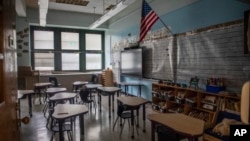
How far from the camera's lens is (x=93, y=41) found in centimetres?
1097

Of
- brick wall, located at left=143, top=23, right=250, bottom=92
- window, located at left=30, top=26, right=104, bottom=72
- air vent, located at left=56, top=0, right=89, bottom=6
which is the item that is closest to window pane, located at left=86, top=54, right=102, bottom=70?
window, located at left=30, top=26, right=104, bottom=72

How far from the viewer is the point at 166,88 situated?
568 cm

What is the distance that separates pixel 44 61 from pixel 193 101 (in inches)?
316

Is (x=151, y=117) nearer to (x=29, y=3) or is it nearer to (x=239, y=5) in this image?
(x=239, y=5)

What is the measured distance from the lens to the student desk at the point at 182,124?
221cm

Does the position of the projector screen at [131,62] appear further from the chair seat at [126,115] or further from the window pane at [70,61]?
the window pane at [70,61]

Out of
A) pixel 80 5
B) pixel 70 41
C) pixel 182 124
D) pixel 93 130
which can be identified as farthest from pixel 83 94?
pixel 70 41

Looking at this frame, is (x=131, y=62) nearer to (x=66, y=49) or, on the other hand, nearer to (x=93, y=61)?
(x=93, y=61)

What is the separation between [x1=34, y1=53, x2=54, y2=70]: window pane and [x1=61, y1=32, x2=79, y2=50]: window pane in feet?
2.90

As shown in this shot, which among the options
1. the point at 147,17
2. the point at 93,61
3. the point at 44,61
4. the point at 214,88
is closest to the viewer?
the point at 214,88

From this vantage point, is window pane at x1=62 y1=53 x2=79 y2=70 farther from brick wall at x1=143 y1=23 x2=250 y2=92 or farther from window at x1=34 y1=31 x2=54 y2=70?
brick wall at x1=143 y1=23 x2=250 y2=92

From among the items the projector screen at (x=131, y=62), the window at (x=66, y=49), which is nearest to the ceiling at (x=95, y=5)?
the window at (x=66, y=49)

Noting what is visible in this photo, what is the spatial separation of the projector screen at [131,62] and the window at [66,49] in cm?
305

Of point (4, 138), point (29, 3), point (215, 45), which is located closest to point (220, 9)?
point (215, 45)
